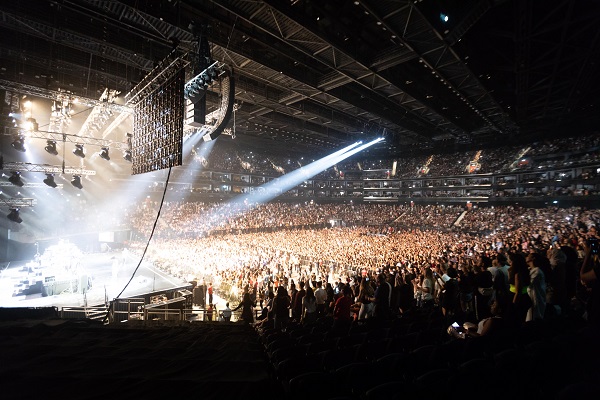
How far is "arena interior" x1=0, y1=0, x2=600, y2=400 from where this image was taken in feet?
10.3

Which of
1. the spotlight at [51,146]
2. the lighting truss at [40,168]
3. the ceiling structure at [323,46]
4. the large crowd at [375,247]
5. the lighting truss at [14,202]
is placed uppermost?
the ceiling structure at [323,46]

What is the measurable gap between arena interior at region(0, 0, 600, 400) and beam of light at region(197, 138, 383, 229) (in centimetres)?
150

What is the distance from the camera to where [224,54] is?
1114 centimetres

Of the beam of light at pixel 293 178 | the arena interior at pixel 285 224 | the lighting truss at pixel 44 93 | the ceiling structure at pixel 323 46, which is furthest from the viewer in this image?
the beam of light at pixel 293 178

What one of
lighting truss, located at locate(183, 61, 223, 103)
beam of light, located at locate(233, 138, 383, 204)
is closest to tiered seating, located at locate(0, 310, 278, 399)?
lighting truss, located at locate(183, 61, 223, 103)

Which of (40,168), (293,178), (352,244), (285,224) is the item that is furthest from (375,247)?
(293,178)

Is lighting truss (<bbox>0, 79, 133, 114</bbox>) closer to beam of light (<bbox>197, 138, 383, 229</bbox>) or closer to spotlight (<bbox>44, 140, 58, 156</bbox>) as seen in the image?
spotlight (<bbox>44, 140, 58, 156</bbox>)

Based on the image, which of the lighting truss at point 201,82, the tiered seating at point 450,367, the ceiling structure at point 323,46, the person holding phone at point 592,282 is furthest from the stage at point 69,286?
the person holding phone at point 592,282

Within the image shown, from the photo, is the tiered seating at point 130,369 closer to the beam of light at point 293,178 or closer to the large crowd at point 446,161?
the large crowd at point 446,161

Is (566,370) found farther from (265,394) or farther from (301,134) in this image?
(301,134)

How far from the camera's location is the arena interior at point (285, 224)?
3154 mm

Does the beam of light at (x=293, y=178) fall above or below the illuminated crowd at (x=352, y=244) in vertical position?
above

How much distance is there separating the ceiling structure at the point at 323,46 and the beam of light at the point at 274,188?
19189 millimetres

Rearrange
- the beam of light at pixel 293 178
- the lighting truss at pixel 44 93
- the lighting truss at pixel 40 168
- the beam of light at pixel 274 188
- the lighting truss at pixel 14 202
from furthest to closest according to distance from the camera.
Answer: the beam of light at pixel 293 178, the beam of light at pixel 274 188, the lighting truss at pixel 14 202, the lighting truss at pixel 40 168, the lighting truss at pixel 44 93
